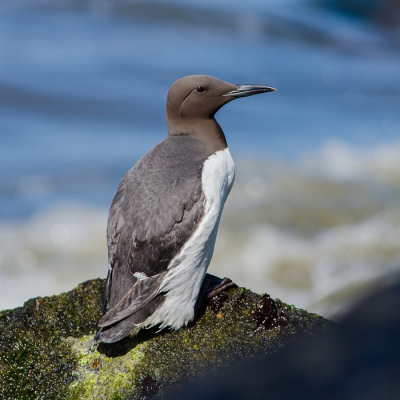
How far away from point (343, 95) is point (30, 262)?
970 cm

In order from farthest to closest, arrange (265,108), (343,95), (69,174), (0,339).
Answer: (343,95) → (265,108) → (69,174) → (0,339)

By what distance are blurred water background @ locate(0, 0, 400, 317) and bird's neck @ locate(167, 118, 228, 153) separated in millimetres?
2955

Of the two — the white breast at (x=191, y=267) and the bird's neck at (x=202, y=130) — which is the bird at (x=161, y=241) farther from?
the bird's neck at (x=202, y=130)

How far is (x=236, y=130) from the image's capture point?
14.5 meters

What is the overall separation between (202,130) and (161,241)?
1.11 metres

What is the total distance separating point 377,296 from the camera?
2.69 m

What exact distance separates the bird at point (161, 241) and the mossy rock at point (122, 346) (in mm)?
148

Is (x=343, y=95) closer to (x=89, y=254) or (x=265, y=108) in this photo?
(x=265, y=108)

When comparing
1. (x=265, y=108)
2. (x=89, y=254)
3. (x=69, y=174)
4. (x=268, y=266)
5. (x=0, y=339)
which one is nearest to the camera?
(x=0, y=339)

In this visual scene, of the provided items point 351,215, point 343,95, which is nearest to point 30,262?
point 351,215

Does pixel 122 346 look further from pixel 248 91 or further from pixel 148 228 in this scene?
pixel 248 91

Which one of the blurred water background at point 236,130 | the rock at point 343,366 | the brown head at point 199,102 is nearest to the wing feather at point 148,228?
the brown head at point 199,102

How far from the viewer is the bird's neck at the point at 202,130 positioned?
522cm

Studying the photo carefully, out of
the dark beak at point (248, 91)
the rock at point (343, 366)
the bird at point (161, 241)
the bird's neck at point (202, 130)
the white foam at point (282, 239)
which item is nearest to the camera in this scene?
the rock at point (343, 366)
